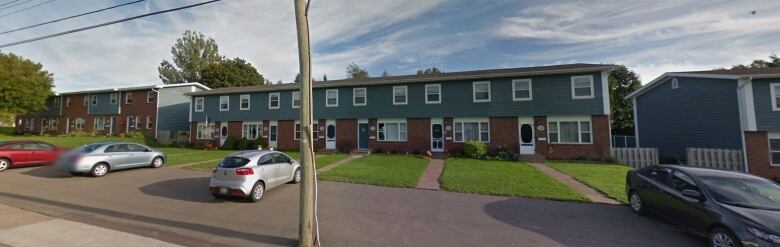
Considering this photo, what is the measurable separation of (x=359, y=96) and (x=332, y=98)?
86.4 inches

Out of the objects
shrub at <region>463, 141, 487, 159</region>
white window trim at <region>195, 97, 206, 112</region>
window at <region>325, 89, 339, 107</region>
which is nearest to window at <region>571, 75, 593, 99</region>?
shrub at <region>463, 141, 487, 159</region>

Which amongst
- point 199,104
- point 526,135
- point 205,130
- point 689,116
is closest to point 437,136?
point 526,135

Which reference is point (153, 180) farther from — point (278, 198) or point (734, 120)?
point (734, 120)

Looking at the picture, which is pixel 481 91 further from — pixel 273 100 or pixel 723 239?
pixel 273 100

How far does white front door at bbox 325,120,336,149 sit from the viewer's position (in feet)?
72.2

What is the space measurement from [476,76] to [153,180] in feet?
56.0

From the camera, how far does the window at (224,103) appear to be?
25.4 m

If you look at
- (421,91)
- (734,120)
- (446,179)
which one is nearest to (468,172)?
(446,179)

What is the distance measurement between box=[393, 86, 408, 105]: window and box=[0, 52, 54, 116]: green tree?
38317mm

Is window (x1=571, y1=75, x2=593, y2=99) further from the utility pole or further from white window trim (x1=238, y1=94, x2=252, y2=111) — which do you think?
white window trim (x1=238, y1=94, x2=252, y2=111)

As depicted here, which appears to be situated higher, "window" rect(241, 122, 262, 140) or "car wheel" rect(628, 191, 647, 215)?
"window" rect(241, 122, 262, 140)

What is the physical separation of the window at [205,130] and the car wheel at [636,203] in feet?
92.2

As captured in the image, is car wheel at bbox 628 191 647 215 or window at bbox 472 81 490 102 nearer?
car wheel at bbox 628 191 647 215

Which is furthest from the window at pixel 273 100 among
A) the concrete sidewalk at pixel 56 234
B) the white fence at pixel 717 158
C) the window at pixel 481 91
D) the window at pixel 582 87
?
the white fence at pixel 717 158
